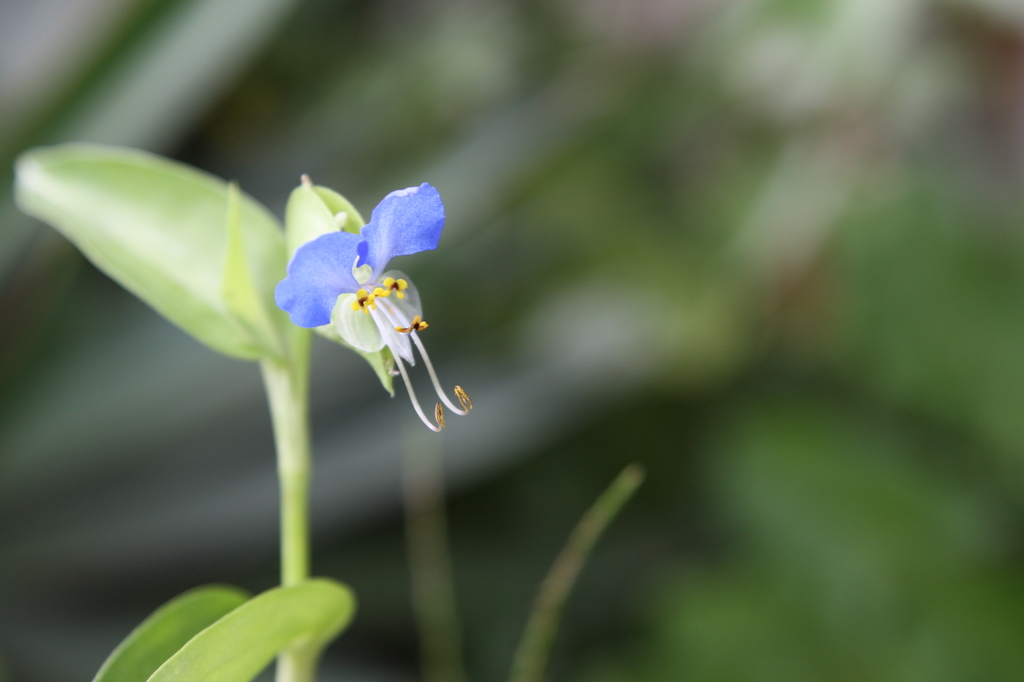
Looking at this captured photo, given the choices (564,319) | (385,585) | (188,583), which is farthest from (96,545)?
(564,319)

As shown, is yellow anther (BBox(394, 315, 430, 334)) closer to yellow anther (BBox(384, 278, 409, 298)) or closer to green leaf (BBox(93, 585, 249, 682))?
yellow anther (BBox(384, 278, 409, 298))

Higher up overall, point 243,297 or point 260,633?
point 243,297

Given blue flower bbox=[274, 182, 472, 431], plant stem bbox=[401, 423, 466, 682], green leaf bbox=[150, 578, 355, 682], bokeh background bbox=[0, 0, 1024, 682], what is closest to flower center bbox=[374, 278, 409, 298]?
blue flower bbox=[274, 182, 472, 431]

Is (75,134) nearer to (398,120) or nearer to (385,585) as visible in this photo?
(398,120)

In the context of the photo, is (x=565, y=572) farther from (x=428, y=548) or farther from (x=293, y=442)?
(x=428, y=548)

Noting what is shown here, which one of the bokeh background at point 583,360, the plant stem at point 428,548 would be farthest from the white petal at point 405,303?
the bokeh background at point 583,360

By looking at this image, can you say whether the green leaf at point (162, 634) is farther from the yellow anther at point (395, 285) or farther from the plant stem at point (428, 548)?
the plant stem at point (428, 548)

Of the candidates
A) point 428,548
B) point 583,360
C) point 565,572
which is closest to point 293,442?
point 565,572
